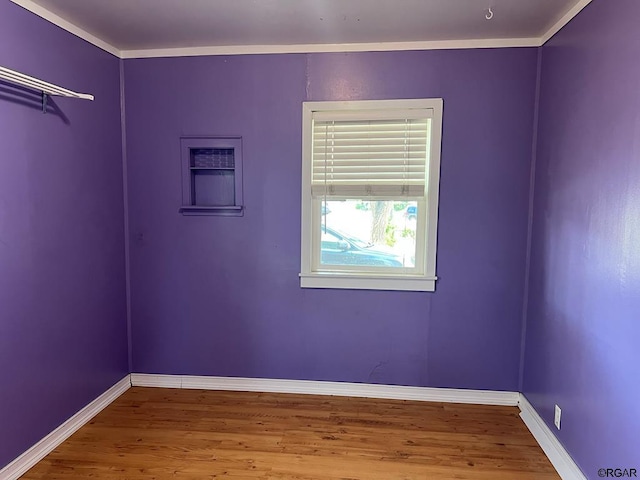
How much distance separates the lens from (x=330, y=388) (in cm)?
283

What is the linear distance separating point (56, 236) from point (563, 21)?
3131 millimetres

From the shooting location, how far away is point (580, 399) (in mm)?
1887

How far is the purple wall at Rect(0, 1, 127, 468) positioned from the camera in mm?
1929

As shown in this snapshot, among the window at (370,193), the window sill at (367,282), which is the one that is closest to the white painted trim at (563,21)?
the window at (370,193)

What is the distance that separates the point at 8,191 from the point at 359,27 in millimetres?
2113

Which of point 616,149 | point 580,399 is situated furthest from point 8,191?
point 580,399

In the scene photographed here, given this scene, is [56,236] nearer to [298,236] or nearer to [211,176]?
[211,176]

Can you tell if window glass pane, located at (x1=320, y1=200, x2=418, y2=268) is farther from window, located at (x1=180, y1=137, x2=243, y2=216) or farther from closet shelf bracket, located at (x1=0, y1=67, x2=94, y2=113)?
closet shelf bracket, located at (x1=0, y1=67, x2=94, y2=113)

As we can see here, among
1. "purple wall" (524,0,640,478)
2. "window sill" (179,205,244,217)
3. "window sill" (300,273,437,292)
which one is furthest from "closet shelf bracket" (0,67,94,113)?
"purple wall" (524,0,640,478)

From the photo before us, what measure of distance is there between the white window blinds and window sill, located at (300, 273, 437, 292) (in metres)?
0.58

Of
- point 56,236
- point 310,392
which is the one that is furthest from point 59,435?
point 310,392

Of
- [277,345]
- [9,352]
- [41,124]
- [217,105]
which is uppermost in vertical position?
[217,105]

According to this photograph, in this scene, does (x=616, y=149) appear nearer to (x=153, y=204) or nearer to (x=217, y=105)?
(x=217, y=105)

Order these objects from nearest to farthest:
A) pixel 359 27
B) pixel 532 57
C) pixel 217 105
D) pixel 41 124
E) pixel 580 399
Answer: pixel 580 399
pixel 41 124
pixel 359 27
pixel 532 57
pixel 217 105
